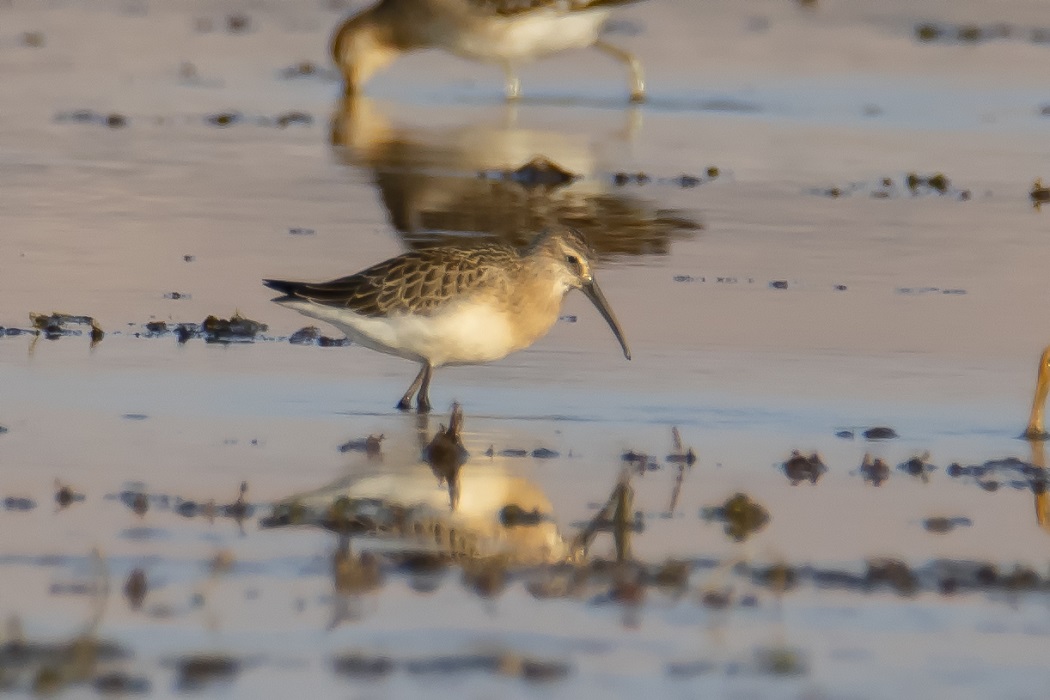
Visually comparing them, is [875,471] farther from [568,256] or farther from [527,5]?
[527,5]

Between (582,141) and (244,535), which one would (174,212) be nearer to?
(582,141)

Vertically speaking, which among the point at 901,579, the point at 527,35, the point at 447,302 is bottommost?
the point at 901,579

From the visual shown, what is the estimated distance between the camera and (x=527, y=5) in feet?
78.9

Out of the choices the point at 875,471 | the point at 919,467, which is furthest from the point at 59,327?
the point at 919,467

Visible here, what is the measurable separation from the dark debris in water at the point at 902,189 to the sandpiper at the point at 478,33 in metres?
5.48


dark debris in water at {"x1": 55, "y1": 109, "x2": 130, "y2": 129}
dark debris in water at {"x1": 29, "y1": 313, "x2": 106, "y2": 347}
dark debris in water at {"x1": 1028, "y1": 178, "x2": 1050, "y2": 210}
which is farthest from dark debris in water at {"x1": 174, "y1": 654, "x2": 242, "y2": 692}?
dark debris in water at {"x1": 55, "y1": 109, "x2": 130, "y2": 129}

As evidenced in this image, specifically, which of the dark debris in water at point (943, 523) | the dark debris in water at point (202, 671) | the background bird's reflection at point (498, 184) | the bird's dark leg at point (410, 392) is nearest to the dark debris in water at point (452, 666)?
the dark debris in water at point (202, 671)

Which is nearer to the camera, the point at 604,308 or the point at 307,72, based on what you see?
the point at 604,308

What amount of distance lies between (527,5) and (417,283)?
1372 cm

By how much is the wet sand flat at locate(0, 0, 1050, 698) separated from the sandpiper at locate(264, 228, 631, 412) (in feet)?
1.03

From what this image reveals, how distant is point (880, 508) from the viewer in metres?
9.12

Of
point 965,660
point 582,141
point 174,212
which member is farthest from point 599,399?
point 582,141

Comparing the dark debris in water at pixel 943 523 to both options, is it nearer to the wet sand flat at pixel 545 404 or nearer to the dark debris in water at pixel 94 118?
the wet sand flat at pixel 545 404

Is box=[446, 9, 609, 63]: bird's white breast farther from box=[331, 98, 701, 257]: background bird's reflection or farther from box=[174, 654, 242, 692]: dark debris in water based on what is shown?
box=[174, 654, 242, 692]: dark debris in water
